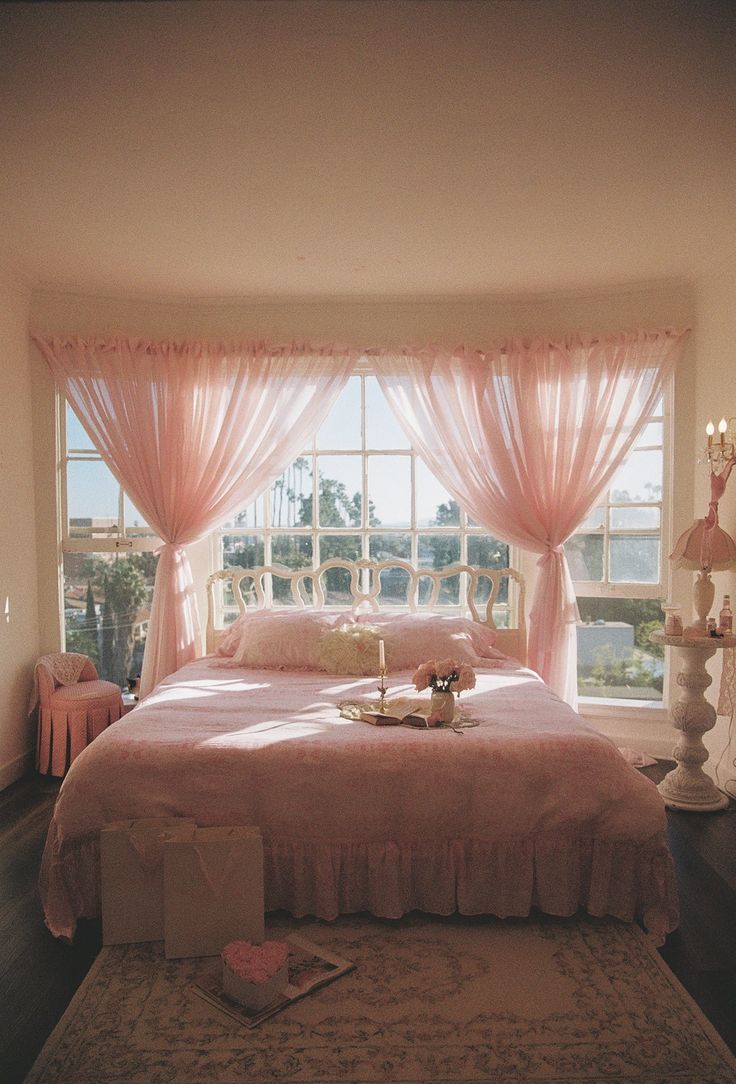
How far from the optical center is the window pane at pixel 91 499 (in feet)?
15.8

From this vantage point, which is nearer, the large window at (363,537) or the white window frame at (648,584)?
the white window frame at (648,584)

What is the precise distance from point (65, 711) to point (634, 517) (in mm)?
3484

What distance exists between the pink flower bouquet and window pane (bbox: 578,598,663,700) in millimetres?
1842

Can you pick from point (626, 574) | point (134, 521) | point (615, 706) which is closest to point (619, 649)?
point (615, 706)

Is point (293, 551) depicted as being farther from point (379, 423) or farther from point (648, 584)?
point (648, 584)

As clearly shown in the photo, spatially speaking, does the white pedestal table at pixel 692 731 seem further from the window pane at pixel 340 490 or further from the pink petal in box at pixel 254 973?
the pink petal in box at pixel 254 973

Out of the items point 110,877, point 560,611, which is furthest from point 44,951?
point 560,611

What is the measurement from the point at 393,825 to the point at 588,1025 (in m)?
0.84

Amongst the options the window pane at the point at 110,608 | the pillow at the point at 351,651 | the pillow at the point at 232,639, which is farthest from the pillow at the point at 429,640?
the window pane at the point at 110,608

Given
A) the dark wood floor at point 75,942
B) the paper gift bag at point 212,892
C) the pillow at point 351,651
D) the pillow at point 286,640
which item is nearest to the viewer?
the dark wood floor at point 75,942

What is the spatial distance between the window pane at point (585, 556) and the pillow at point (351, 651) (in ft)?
4.60

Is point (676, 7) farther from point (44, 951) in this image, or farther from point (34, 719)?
point (34, 719)

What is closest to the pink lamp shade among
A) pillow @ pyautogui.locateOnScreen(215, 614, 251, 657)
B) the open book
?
pillow @ pyautogui.locateOnScreen(215, 614, 251, 657)

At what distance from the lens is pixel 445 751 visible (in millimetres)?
2791
